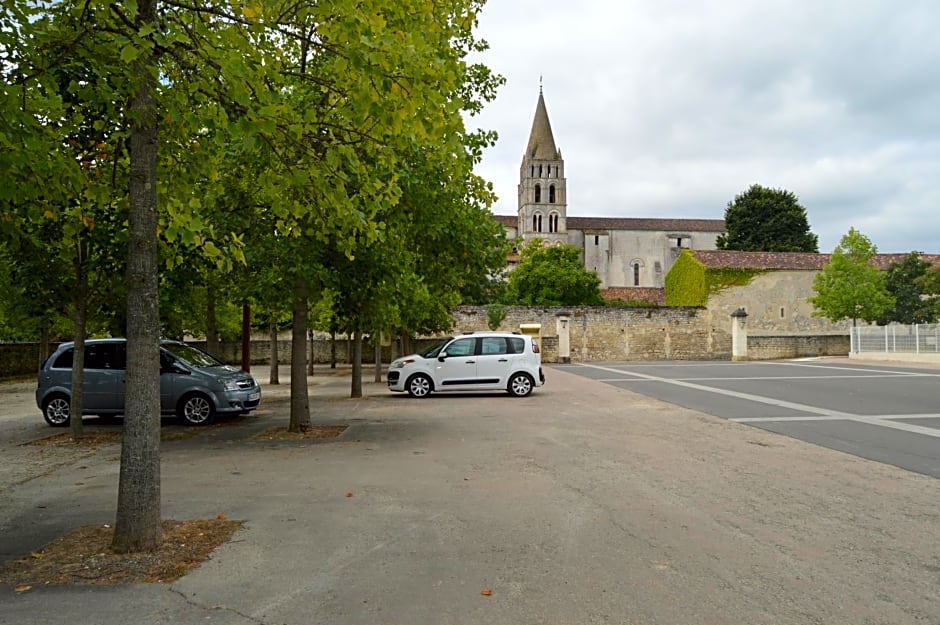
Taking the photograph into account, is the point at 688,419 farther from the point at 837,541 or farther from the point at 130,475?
the point at 130,475

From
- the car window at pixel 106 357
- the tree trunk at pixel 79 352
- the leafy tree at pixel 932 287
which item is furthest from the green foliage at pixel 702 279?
the tree trunk at pixel 79 352

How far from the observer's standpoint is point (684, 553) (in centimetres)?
516

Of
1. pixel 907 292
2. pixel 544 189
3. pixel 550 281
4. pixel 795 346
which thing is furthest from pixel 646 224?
pixel 795 346

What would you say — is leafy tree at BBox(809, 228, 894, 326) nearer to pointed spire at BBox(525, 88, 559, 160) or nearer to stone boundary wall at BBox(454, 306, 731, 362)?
stone boundary wall at BBox(454, 306, 731, 362)

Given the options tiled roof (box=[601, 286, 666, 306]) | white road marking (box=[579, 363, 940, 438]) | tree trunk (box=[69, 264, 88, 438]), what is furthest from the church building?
tree trunk (box=[69, 264, 88, 438])

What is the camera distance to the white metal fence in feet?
117

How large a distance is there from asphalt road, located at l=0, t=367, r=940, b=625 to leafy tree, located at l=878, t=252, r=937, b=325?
5172 cm

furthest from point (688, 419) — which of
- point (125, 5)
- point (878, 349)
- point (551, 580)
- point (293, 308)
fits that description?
point (878, 349)

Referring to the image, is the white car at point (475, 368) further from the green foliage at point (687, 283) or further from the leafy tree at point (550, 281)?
the leafy tree at point (550, 281)

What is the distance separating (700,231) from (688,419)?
89.4 metres

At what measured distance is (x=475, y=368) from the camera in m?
18.6

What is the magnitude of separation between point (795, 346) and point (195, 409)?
42.3 m

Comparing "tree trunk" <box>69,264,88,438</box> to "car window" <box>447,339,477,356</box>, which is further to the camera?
"car window" <box>447,339,477,356</box>

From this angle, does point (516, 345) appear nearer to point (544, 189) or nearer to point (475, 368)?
point (475, 368)
